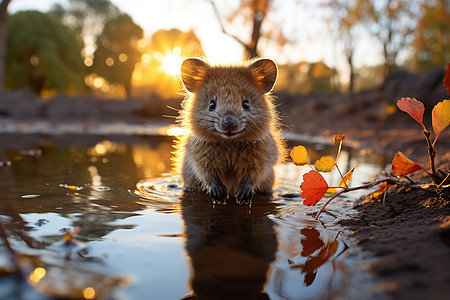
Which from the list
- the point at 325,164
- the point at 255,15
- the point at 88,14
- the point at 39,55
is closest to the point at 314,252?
the point at 325,164

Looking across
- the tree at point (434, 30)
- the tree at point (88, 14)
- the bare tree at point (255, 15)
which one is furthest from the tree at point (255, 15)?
the tree at point (88, 14)

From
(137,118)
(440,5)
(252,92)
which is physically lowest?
(137,118)

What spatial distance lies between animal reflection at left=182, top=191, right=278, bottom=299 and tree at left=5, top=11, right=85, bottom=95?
3430cm

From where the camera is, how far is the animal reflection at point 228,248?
1.90 meters

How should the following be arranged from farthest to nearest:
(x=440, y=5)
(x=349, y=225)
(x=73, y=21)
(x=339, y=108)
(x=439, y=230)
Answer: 1. (x=73, y=21)
2. (x=440, y=5)
3. (x=339, y=108)
4. (x=349, y=225)
5. (x=439, y=230)

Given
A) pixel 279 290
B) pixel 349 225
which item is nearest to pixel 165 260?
pixel 279 290

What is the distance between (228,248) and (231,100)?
1793mm

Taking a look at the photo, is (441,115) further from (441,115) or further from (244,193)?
(244,193)

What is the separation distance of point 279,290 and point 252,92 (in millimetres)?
2561

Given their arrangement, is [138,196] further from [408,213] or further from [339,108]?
[339,108]

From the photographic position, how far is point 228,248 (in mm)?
2465

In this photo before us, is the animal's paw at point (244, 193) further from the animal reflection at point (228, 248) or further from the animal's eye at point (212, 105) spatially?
the animal's eye at point (212, 105)

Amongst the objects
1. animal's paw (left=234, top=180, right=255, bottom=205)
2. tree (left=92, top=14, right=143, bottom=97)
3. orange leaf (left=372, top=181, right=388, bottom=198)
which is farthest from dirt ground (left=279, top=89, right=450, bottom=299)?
tree (left=92, top=14, right=143, bottom=97)

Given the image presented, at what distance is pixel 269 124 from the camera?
4156 mm
